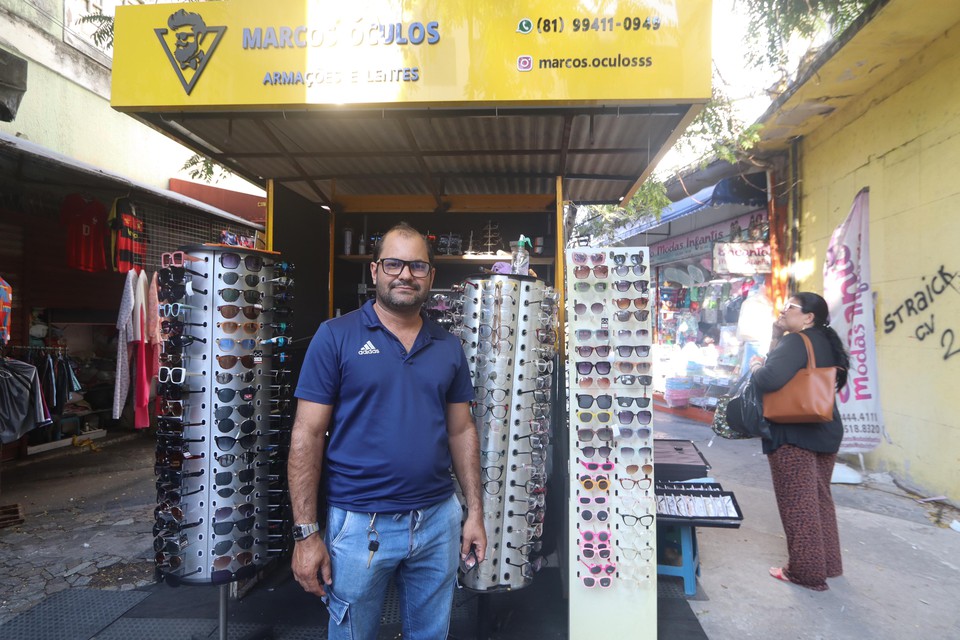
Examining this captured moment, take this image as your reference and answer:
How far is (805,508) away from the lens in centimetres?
308

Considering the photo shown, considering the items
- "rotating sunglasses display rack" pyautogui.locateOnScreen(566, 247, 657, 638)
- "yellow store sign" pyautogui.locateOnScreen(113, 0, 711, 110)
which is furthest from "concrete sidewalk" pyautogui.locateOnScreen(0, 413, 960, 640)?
"yellow store sign" pyautogui.locateOnScreen(113, 0, 711, 110)

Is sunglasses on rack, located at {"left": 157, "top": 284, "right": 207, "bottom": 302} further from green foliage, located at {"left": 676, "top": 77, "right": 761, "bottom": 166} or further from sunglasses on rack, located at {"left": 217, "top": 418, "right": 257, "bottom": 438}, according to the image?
green foliage, located at {"left": 676, "top": 77, "right": 761, "bottom": 166}

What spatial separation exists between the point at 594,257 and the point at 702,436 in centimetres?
594

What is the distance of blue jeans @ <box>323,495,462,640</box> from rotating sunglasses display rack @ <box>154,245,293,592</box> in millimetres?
821

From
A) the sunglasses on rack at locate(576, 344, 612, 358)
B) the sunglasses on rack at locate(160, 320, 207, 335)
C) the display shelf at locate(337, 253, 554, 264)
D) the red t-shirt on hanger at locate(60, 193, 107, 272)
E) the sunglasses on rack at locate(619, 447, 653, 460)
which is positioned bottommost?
the sunglasses on rack at locate(619, 447, 653, 460)

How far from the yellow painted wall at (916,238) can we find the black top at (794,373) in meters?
2.40

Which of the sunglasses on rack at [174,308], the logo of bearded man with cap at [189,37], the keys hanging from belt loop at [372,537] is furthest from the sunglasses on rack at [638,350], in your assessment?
the logo of bearded man with cap at [189,37]

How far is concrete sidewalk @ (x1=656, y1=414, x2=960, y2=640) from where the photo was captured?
9.20 ft

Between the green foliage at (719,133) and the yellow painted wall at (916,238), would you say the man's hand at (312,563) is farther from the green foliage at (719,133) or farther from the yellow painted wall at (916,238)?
the green foliage at (719,133)

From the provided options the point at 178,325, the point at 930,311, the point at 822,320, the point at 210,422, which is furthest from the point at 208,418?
the point at 930,311

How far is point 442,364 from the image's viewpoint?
1.90 m

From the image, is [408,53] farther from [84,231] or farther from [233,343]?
[84,231]

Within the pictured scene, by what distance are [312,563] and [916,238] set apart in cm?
590

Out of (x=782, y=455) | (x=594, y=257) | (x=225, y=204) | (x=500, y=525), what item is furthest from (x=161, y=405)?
(x=225, y=204)
